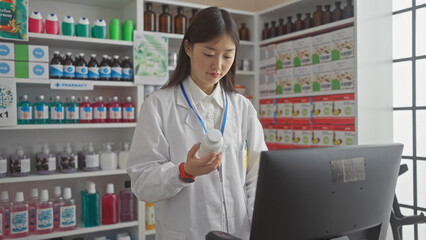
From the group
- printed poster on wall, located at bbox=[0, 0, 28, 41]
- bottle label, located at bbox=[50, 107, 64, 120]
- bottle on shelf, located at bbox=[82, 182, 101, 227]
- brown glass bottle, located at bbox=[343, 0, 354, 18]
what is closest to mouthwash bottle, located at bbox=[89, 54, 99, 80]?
bottle label, located at bbox=[50, 107, 64, 120]

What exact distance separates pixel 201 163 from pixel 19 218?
189 centimetres

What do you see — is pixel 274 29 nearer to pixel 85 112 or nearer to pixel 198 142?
pixel 85 112

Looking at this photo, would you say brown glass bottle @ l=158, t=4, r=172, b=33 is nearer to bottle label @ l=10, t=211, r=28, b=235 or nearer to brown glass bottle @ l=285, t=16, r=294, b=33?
brown glass bottle @ l=285, t=16, r=294, b=33

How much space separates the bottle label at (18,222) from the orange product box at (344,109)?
223 centimetres

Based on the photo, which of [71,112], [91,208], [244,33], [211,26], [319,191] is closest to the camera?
[319,191]

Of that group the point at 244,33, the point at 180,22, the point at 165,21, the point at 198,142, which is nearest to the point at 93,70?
the point at 165,21

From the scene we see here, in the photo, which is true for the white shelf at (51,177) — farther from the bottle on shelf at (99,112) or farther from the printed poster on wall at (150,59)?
the printed poster on wall at (150,59)

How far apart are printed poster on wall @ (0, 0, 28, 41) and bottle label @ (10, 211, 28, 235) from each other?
1131mm

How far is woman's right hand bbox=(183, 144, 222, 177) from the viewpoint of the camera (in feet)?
3.41

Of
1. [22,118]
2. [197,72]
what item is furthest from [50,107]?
[197,72]

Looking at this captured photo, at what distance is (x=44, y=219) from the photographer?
2.49 m

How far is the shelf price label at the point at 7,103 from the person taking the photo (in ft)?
7.69

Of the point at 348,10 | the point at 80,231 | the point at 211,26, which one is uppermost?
the point at 348,10

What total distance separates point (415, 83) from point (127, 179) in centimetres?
234
